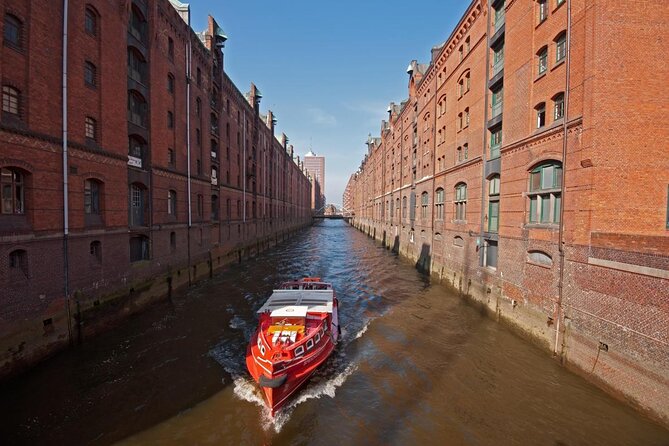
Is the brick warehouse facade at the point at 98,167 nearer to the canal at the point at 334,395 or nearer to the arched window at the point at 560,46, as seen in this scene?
the canal at the point at 334,395

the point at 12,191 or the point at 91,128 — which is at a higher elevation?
the point at 91,128

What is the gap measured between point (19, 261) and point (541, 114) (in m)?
19.9

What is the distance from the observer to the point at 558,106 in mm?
12242

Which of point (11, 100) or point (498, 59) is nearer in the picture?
point (11, 100)

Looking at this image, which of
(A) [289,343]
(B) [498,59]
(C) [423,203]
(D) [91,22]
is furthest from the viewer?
(C) [423,203]

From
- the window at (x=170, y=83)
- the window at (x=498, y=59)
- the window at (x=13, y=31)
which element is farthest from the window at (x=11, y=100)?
the window at (x=498, y=59)

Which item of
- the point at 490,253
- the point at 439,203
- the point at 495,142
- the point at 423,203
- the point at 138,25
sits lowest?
the point at 490,253

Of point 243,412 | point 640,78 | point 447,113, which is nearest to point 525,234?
point 640,78

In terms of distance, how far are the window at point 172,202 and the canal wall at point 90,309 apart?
115 inches

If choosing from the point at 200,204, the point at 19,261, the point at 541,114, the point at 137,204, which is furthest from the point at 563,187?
the point at 200,204

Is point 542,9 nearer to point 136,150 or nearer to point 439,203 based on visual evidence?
point 439,203

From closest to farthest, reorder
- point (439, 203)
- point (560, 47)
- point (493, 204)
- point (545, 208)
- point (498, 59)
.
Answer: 1. point (560, 47)
2. point (545, 208)
3. point (493, 204)
4. point (498, 59)
5. point (439, 203)

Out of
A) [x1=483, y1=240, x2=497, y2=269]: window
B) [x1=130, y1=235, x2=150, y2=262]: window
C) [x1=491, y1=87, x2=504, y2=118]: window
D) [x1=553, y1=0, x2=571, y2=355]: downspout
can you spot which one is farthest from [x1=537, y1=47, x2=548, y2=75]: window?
[x1=130, y1=235, x2=150, y2=262]: window

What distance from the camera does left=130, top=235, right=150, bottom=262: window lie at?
58.6ft
